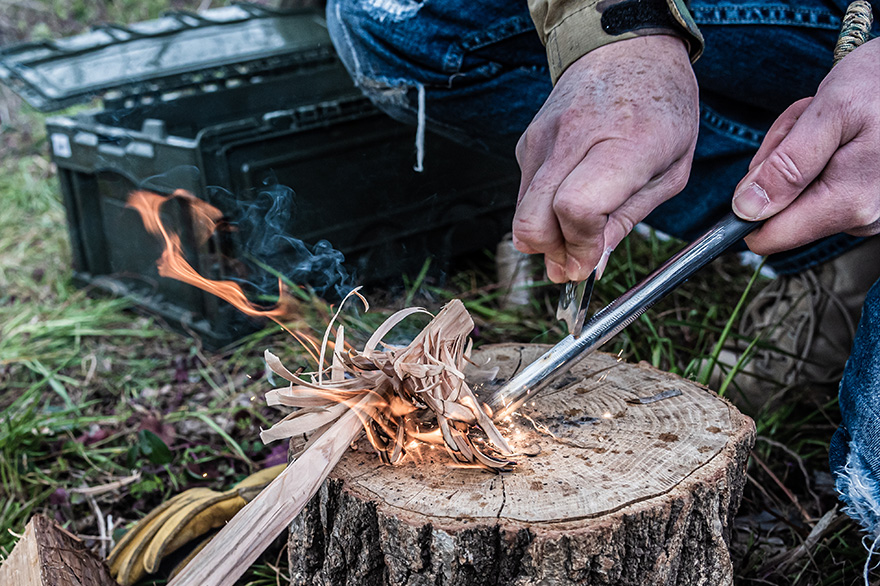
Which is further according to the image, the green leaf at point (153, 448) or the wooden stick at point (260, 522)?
the green leaf at point (153, 448)

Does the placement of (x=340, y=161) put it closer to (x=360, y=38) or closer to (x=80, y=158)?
(x=360, y=38)

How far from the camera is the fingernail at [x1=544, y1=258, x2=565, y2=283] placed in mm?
1101

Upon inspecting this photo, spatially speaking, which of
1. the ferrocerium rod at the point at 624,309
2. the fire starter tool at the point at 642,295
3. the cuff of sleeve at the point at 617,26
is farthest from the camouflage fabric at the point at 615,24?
the ferrocerium rod at the point at 624,309

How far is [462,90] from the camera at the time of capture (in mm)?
1830

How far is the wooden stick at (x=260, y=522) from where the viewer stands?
0.94 m

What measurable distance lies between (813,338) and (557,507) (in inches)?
46.7

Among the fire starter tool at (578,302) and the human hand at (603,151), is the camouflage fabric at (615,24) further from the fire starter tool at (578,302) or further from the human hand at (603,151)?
the fire starter tool at (578,302)

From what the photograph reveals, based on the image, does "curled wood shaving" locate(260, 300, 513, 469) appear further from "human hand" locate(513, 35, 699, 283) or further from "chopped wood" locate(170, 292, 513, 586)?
"human hand" locate(513, 35, 699, 283)

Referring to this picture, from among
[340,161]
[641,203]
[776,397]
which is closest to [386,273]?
[340,161]

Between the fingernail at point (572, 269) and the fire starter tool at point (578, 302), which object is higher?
the fingernail at point (572, 269)

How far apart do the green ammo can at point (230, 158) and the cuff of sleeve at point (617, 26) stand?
49.0 inches

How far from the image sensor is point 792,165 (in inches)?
39.3

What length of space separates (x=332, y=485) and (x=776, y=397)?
1.19 m

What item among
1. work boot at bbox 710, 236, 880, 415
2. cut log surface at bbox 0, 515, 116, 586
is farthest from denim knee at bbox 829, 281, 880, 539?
cut log surface at bbox 0, 515, 116, 586
